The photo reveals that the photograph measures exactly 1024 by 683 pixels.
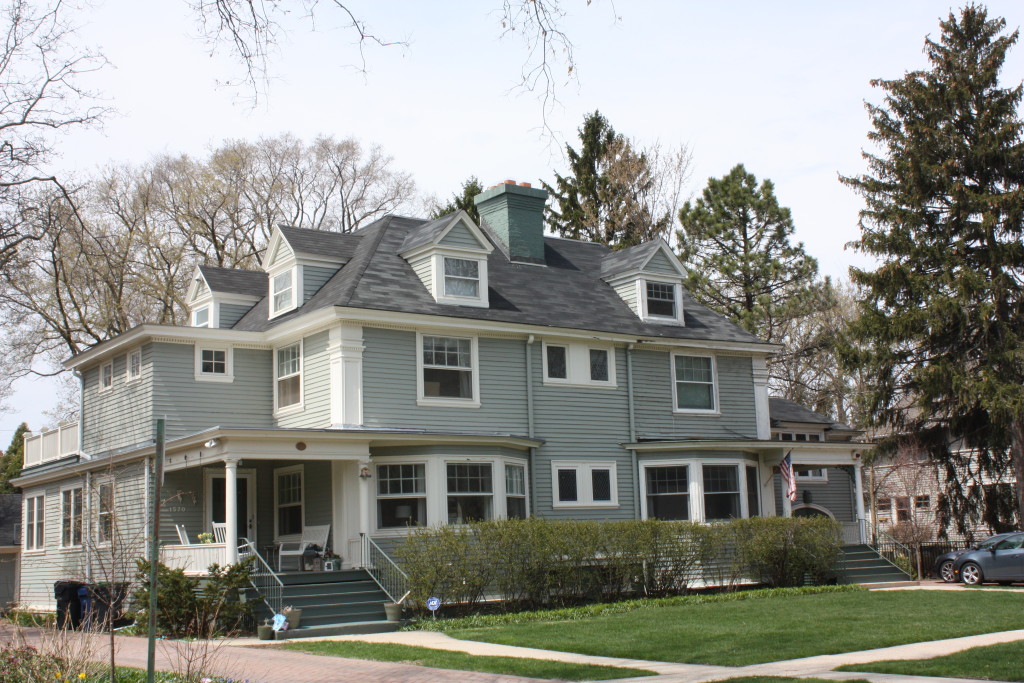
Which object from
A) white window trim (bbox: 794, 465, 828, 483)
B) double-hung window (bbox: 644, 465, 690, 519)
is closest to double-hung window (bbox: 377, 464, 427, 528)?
double-hung window (bbox: 644, 465, 690, 519)

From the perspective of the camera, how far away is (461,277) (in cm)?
2361

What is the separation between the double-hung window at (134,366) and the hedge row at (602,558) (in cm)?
767

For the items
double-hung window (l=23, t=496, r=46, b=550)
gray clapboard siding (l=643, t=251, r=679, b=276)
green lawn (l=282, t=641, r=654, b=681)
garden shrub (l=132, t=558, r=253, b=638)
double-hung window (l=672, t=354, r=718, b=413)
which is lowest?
green lawn (l=282, t=641, r=654, b=681)

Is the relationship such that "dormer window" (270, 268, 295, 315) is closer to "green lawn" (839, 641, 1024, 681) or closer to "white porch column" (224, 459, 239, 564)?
"white porch column" (224, 459, 239, 564)

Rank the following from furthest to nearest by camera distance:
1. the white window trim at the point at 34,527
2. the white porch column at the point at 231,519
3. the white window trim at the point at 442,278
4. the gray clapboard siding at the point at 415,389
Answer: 1. the white window trim at the point at 34,527
2. the white window trim at the point at 442,278
3. the gray clapboard siding at the point at 415,389
4. the white porch column at the point at 231,519

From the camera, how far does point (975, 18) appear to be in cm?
2791

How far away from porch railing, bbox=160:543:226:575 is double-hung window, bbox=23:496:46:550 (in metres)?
9.37

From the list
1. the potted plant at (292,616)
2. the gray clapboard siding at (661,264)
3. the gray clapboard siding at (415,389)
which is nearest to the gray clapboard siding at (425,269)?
the gray clapboard siding at (415,389)

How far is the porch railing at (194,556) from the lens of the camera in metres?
18.7

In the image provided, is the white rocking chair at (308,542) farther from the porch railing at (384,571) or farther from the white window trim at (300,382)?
the white window trim at (300,382)

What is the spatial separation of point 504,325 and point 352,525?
5.61 meters

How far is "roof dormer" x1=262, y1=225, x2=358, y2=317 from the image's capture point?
78.6 ft

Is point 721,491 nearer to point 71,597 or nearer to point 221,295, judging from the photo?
point 221,295

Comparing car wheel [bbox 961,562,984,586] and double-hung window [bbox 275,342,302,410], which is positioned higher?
double-hung window [bbox 275,342,302,410]
